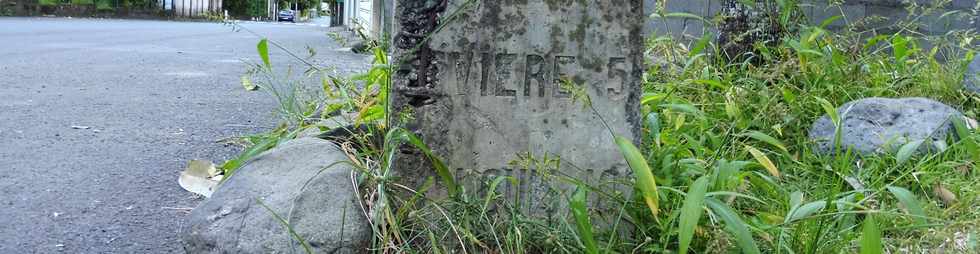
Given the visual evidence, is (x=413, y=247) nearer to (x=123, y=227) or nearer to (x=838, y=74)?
(x=123, y=227)

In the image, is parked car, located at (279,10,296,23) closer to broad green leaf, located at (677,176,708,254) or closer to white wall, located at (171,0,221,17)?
white wall, located at (171,0,221,17)

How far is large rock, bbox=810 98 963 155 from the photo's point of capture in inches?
110

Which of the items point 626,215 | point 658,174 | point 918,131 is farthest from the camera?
point 918,131

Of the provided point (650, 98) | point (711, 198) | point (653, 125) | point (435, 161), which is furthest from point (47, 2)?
point (711, 198)

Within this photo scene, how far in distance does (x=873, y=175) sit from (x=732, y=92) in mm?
600

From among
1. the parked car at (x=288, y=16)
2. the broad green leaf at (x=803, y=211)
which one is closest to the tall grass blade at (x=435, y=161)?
the broad green leaf at (x=803, y=211)

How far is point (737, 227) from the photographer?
1711 mm

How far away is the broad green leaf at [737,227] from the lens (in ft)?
5.51

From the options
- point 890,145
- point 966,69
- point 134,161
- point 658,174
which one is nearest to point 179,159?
point 134,161

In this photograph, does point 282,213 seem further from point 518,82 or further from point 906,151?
point 906,151

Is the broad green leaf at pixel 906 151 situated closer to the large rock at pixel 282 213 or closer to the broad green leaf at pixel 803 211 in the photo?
the broad green leaf at pixel 803 211

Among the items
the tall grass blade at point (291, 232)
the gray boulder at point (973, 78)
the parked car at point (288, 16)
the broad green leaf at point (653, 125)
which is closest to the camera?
the tall grass blade at point (291, 232)

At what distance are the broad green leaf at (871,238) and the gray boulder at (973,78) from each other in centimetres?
224

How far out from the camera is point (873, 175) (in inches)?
103
